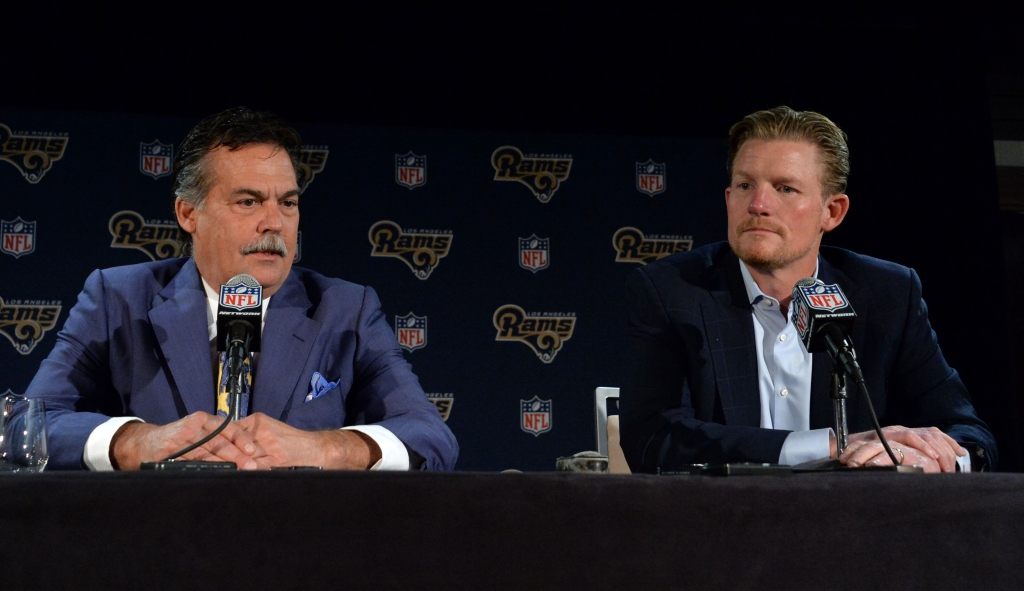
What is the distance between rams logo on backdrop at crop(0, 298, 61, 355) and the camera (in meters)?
4.87

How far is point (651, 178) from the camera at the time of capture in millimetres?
5527

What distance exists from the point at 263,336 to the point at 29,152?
3.39 metres

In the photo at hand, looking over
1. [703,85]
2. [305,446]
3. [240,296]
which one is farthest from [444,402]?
[240,296]

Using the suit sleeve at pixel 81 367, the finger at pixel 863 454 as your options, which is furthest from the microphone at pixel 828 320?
the suit sleeve at pixel 81 367

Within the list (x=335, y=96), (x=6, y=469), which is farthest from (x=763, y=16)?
(x=6, y=469)

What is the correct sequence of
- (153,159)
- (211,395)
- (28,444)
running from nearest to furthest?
(28,444) < (211,395) < (153,159)

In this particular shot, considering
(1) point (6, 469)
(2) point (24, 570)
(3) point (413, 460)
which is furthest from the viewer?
(3) point (413, 460)

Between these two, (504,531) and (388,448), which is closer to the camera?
(504,531)

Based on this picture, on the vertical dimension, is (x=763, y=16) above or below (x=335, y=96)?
above

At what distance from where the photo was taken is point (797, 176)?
93.8 inches

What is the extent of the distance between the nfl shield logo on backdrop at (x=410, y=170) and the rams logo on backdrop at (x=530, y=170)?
0.40m

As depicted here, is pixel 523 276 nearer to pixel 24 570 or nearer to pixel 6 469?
pixel 6 469

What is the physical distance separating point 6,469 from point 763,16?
4.88m

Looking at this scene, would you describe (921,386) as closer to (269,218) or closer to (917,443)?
(917,443)
